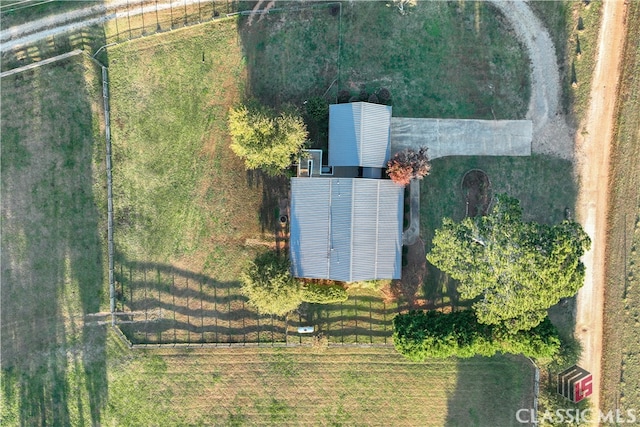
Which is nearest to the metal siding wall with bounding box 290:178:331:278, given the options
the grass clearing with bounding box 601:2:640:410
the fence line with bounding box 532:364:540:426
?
the fence line with bounding box 532:364:540:426

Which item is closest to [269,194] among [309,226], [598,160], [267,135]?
[309,226]

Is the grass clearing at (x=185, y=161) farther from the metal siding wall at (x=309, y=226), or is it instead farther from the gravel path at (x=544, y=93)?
the gravel path at (x=544, y=93)

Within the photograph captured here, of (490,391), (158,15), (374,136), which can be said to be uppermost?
(158,15)

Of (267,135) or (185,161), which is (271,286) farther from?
(185,161)

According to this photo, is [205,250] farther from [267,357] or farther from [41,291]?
[41,291]

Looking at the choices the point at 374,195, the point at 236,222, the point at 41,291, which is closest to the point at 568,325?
the point at 374,195

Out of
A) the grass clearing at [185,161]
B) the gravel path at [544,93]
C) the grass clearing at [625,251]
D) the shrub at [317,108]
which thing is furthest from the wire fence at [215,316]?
the gravel path at [544,93]

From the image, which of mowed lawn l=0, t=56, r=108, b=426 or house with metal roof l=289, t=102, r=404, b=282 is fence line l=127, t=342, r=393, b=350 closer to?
mowed lawn l=0, t=56, r=108, b=426
